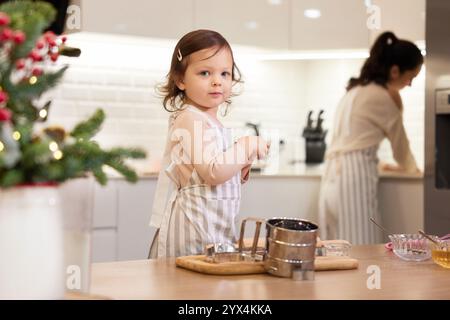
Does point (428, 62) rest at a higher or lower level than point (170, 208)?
higher

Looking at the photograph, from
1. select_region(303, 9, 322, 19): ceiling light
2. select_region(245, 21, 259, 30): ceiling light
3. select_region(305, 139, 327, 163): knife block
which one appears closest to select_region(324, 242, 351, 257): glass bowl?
select_region(245, 21, 259, 30): ceiling light

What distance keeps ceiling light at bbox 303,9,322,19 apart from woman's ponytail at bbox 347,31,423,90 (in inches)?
15.5

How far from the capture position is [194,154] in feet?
6.24

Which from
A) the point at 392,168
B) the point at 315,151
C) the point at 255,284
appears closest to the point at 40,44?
the point at 255,284

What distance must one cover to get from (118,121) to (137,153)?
2.93m

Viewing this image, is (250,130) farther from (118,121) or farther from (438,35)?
(438,35)

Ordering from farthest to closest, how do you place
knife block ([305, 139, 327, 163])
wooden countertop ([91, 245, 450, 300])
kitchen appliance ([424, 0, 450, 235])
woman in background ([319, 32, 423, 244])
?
1. knife block ([305, 139, 327, 163])
2. woman in background ([319, 32, 423, 244])
3. kitchen appliance ([424, 0, 450, 235])
4. wooden countertop ([91, 245, 450, 300])

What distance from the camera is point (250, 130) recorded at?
14.3 ft

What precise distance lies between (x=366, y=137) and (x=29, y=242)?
2.85m

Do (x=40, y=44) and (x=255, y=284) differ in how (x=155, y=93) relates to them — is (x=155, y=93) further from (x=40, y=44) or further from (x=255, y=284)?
(x=40, y=44)

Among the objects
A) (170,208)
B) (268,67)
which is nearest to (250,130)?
(268,67)

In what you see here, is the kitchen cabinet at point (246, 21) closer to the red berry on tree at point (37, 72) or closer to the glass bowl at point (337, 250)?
the glass bowl at point (337, 250)

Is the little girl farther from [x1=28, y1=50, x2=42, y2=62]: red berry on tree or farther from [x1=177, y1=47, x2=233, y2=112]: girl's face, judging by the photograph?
[x1=28, y1=50, x2=42, y2=62]: red berry on tree

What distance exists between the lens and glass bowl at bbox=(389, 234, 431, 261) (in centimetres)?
174
